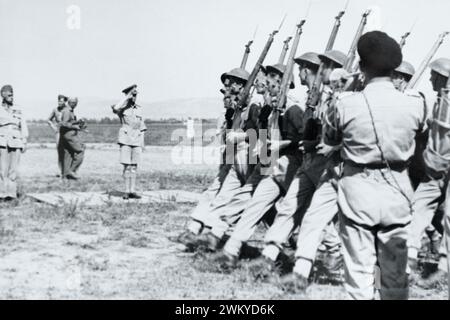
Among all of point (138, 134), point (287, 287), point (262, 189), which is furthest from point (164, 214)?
point (287, 287)

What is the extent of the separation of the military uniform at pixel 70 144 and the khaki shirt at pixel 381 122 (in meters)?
12.2

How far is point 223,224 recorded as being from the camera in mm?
7473

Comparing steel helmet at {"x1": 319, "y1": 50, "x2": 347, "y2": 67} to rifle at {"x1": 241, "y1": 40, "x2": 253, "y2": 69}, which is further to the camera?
rifle at {"x1": 241, "y1": 40, "x2": 253, "y2": 69}

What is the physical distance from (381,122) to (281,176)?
8.23 feet

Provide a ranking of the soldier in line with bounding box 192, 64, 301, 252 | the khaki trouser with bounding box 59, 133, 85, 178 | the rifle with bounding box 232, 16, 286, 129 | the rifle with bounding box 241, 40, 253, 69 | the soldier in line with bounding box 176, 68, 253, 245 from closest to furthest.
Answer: the soldier in line with bounding box 192, 64, 301, 252
the rifle with bounding box 232, 16, 286, 129
the soldier in line with bounding box 176, 68, 253, 245
the rifle with bounding box 241, 40, 253, 69
the khaki trouser with bounding box 59, 133, 85, 178

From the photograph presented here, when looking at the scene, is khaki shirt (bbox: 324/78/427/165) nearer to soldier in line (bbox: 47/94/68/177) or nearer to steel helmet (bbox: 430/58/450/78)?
steel helmet (bbox: 430/58/450/78)

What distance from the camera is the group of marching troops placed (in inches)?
175

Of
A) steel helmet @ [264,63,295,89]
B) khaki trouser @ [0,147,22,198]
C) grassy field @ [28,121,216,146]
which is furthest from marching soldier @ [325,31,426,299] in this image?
grassy field @ [28,121,216,146]

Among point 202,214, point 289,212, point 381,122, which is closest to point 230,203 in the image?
point 202,214

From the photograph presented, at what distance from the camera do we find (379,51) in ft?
14.8

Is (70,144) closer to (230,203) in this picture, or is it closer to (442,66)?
(230,203)

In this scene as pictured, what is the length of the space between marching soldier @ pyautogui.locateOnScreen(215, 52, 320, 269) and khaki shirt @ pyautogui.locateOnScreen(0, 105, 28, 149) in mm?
6059
